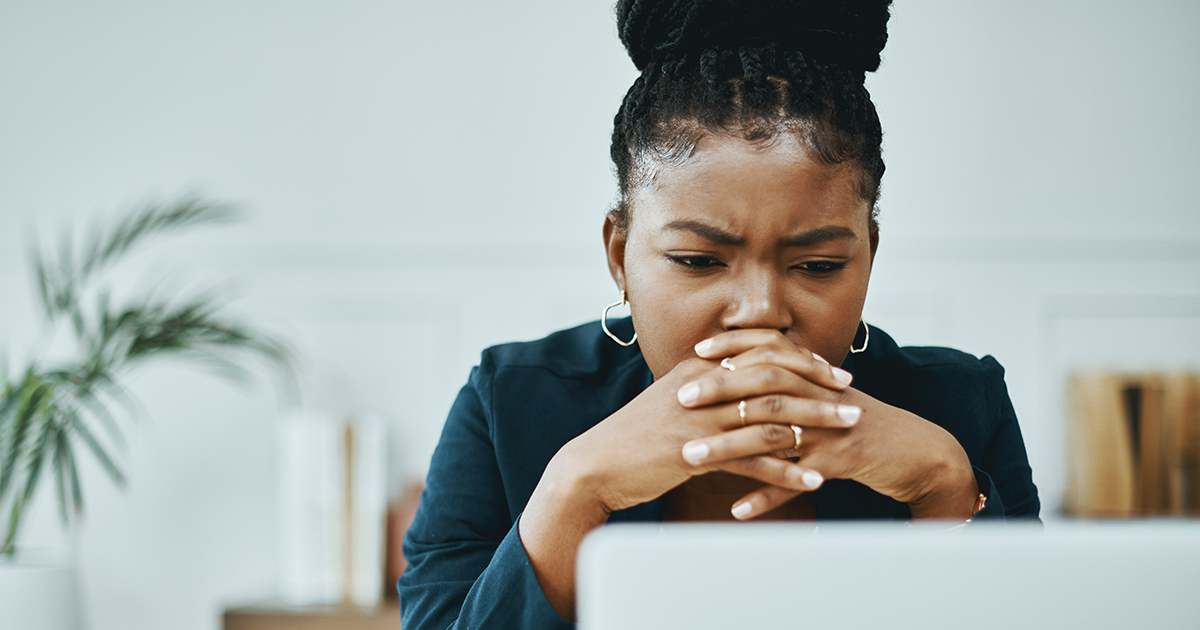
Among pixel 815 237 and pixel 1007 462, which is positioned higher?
pixel 815 237

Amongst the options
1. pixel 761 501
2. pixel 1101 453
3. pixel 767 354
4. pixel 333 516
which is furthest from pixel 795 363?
pixel 1101 453

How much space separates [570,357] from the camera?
1.12m

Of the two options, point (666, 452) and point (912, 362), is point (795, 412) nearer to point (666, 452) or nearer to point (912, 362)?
point (666, 452)

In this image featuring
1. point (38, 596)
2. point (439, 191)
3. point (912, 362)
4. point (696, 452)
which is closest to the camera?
point (696, 452)

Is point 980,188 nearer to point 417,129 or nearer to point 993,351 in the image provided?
point 993,351

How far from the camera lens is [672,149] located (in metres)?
0.86

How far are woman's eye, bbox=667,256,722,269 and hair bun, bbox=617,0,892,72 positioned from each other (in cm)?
23

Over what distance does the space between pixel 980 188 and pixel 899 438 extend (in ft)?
5.38

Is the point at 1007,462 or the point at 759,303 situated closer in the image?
the point at 759,303

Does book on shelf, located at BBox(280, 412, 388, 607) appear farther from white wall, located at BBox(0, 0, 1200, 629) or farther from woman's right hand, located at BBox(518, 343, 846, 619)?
woman's right hand, located at BBox(518, 343, 846, 619)

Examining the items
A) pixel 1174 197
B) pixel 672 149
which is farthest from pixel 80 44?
pixel 1174 197

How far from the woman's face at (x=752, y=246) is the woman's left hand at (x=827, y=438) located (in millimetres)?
41

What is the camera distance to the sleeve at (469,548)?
77 cm

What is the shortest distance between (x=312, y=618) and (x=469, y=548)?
3.51 feet
